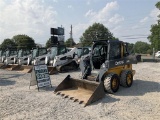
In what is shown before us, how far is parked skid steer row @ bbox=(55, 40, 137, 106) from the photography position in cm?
918

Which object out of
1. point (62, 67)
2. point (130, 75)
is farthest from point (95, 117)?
point (62, 67)

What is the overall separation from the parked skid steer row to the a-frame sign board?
1214mm

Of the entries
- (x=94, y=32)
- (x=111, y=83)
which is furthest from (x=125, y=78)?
(x=94, y=32)

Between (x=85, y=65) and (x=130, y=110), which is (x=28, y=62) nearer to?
(x=85, y=65)

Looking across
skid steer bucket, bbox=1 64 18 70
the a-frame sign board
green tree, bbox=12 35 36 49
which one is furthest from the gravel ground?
green tree, bbox=12 35 36 49

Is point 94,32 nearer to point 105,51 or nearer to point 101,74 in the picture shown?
point 105,51

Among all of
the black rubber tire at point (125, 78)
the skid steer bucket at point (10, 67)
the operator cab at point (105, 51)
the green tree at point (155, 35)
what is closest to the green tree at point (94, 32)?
the green tree at point (155, 35)

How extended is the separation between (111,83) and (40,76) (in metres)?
3.57

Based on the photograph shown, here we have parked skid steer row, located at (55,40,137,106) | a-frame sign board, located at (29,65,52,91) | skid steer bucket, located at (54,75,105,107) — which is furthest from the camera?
a-frame sign board, located at (29,65,52,91)

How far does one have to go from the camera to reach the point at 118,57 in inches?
411

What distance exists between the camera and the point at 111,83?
936 centimetres

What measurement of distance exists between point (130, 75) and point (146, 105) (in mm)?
3061

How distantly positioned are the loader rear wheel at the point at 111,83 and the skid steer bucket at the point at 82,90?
515mm

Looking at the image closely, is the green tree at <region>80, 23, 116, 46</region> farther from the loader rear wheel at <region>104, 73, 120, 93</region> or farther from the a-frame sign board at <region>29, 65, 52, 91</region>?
the loader rear wheel at <region>104, 73, 120, 93</region>
